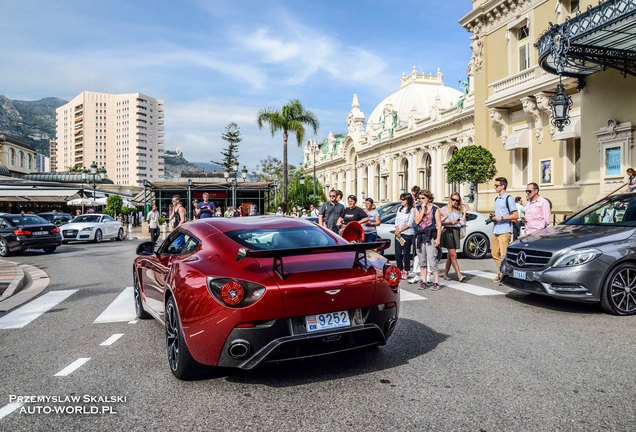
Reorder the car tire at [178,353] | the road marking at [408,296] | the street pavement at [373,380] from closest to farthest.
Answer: the street pavement at [373,380] → the car tire at [178,353] → the road marking at [408,296]

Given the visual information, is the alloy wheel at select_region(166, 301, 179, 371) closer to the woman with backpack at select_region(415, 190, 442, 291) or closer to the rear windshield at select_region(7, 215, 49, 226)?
the woman with backpack at select_region(415, 190, 442, 291)

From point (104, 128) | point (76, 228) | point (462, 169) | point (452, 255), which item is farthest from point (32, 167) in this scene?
point (452, 255)

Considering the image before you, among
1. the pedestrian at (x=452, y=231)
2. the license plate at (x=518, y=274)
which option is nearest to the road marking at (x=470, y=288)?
the pedestrian at (x=452, y=231)

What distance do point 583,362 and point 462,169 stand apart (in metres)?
22.4

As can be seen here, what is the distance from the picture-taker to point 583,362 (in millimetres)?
4660

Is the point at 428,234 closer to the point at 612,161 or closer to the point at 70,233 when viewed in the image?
the point at 612,161

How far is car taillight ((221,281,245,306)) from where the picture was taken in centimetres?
386

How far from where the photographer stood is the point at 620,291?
6.73m

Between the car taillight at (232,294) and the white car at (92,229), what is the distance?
71.5ft

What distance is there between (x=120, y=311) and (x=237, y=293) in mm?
4285

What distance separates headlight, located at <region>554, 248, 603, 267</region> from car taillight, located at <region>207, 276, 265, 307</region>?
4.64 metres

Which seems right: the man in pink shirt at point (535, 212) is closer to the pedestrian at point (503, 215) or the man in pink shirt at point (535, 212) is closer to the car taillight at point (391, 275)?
the pedestrian at point (503, 215)

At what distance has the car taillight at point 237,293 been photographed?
386 centimetres

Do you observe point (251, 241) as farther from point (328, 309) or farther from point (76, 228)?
point (76, 228)
